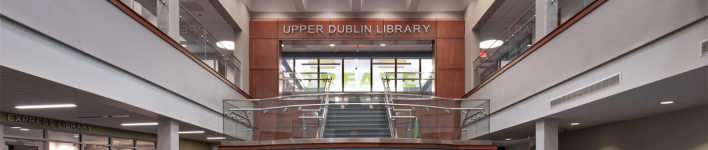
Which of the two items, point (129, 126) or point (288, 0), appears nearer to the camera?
point (129, 126)

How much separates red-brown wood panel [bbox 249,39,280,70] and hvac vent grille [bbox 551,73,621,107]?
28.1ft

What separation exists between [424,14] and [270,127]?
721 cm

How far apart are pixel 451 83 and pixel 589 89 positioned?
7705 mm

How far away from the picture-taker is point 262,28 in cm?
1419

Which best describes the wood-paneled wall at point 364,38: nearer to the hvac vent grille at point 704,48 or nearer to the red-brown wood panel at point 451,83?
the red-brown wood panel at point 451,83

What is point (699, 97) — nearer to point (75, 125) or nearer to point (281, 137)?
point (281, 137)

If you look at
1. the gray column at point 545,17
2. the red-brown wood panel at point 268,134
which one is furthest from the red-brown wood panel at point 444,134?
the red-brown wood panel at point 268,134

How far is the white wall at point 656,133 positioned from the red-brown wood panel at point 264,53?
27.6 feet

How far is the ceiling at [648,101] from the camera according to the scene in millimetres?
5102

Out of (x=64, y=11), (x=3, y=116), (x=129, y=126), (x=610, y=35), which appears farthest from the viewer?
(x=129, y=126)

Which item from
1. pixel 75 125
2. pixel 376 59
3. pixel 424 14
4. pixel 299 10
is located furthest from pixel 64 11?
pixel 376 59

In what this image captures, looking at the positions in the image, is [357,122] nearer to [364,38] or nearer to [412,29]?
[364,38]

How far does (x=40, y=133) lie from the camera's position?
341 inches

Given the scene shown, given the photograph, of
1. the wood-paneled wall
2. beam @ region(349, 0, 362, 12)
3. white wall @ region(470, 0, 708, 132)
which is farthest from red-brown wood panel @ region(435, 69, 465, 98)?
white wall @ region(470, 0, 708, 132)
